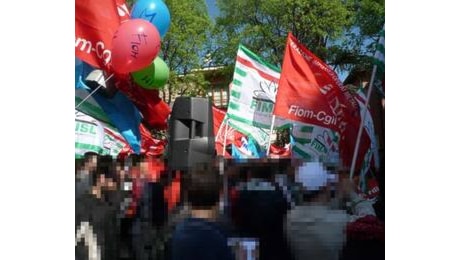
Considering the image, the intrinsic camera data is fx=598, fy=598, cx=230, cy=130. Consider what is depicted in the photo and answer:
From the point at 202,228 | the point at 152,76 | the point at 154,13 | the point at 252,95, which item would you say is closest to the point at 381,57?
the point at 202,228

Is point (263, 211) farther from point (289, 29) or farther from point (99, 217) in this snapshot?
point (289, 29)

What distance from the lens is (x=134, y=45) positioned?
2947mm

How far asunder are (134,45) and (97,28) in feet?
1.03

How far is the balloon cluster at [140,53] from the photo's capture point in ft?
9.66

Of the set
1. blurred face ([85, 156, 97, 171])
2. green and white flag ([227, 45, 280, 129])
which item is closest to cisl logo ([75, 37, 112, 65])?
blurred face ([85, 156, 97, 171])

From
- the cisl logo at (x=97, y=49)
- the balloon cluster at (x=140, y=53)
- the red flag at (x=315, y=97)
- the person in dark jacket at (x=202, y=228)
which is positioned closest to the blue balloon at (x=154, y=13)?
the balloon cluster at (x=140, y=53)

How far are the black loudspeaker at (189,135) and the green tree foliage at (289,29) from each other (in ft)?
4.56

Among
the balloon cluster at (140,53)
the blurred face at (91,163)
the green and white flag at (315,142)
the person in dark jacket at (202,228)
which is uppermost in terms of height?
the balloon cluster at (140,53)

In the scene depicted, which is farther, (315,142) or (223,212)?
(315,142)

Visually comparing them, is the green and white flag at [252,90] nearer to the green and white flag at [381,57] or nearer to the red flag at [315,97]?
the red flag at [315,97]

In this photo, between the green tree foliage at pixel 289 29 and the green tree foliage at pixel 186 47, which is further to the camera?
the green tree foliage at pixel 289 29

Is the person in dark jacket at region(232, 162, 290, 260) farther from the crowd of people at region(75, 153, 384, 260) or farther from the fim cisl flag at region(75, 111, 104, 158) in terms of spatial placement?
the fim cisl flag at region(75, 111, 104, 158)
